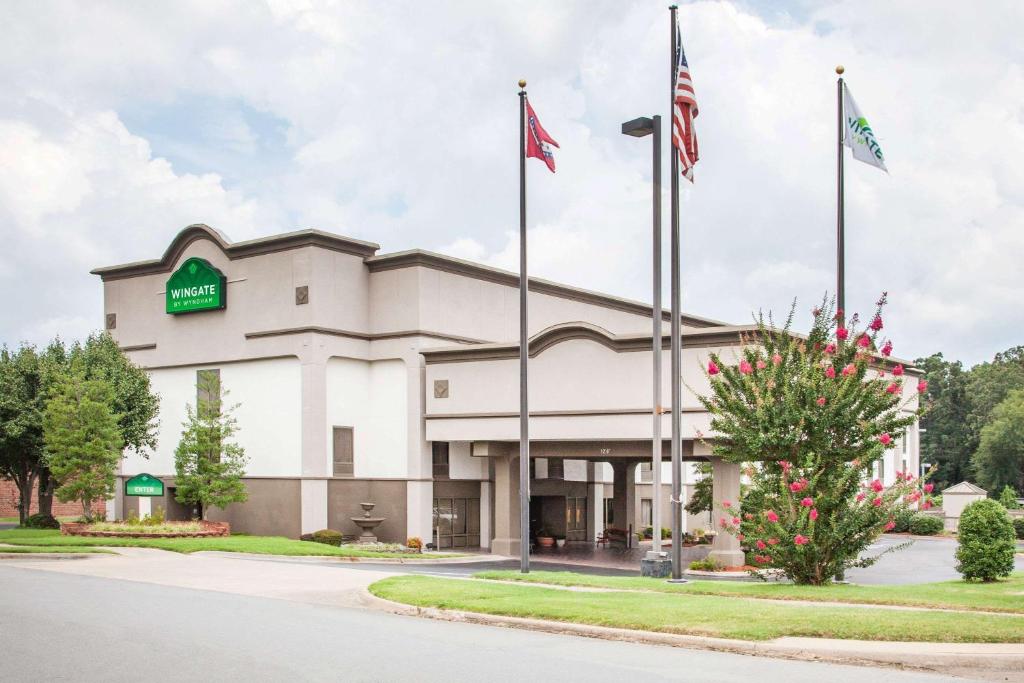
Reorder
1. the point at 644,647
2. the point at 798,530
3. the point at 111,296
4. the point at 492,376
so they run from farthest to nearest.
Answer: the point at 111,296 < the point at 492,376 < the point at 798,530 < the point at 644,647

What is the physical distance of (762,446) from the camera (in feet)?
70.4

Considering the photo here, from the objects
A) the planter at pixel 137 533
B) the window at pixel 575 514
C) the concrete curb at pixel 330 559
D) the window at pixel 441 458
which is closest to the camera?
the concrete curb at pixel 330 559

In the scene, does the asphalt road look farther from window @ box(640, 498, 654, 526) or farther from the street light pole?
A: window @ box(640, 498, 654, 526)

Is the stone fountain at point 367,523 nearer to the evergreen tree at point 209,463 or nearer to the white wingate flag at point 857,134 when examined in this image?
the evergreen tree at point 209,463

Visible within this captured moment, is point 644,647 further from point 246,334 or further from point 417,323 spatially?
point 246,334

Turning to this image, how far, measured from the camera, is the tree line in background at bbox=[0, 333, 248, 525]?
40.4 m

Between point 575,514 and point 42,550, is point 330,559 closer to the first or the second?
point 42,550

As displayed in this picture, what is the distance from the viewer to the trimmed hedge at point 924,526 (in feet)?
186

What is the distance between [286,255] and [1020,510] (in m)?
41.8

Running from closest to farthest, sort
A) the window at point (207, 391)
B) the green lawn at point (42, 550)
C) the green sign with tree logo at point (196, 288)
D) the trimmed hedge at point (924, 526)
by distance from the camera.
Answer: the green lawn at point (42, 550) < the window at point (207, 391) < the green sign with tree logo at point (196, 288) < the trimmed hedge at point (924, 526)

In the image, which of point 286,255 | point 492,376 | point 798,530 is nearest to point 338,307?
point 286,255

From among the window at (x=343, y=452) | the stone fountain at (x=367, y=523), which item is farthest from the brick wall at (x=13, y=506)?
the stone fountain at (x=367, y=523)

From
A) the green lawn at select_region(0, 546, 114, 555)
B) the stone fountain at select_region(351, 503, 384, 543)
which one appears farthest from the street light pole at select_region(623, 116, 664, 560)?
the stone fountain at select_region(351, 503, 384, 543)

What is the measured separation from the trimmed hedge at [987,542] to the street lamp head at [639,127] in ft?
36.1
